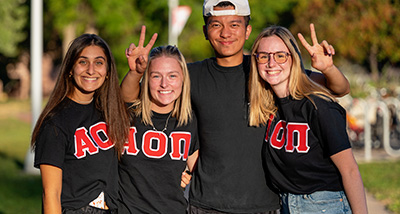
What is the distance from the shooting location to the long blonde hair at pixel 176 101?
149 inches

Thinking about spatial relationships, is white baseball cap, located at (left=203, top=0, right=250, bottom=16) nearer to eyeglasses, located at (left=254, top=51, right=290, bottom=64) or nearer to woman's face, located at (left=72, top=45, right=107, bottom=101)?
eyeglasses, located at (left=254, top=51, right=290, bottom=64)

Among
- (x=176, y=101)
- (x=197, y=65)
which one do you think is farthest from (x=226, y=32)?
(x=176, y=101)

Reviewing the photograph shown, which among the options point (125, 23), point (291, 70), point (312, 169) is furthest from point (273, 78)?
point (125, 23)

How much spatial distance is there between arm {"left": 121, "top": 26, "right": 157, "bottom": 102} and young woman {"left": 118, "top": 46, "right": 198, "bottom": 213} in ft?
0.10

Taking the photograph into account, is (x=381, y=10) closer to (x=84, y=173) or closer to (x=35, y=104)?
(x=35, y=104)

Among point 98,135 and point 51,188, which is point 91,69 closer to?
point 98,135

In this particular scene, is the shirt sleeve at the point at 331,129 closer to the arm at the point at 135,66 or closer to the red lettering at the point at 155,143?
the red lettering at the point at 155,143

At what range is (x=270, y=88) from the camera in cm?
385

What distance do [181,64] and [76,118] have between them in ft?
2.87

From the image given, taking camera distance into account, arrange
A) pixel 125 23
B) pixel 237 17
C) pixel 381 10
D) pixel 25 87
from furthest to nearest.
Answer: pixel 25 87, pixel 125 23, pixel 381 10, pixel 237 17

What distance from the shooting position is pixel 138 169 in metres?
3.65

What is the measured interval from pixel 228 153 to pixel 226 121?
0.23 meters

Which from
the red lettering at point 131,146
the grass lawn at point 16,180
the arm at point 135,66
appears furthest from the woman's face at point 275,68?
the grass lawn at point 16,180

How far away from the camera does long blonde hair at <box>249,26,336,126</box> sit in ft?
11.3
